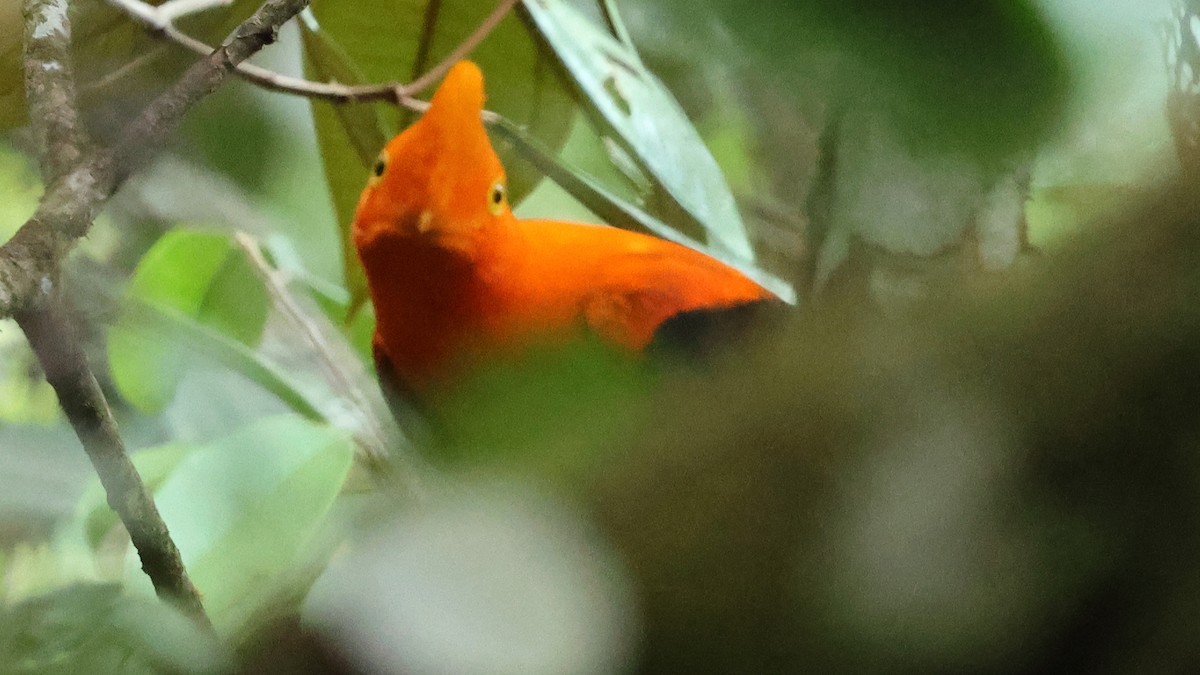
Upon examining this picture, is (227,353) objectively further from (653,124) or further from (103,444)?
(653,124)

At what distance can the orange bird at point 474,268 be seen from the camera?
47cm

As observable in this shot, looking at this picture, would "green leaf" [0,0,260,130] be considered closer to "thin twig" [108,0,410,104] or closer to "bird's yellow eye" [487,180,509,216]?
"thin twig" [108,0,410,104]

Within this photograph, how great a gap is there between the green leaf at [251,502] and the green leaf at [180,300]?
0.06m

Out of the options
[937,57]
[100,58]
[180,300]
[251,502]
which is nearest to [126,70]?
[100,58]

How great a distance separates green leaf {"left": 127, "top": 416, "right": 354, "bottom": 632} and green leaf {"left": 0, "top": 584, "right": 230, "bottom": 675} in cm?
4

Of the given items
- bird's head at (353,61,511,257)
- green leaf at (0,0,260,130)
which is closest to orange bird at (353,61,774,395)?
bird's head at (353,61,511,257)

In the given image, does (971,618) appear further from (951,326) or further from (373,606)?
(373,606)

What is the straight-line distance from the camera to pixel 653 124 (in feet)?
1.73

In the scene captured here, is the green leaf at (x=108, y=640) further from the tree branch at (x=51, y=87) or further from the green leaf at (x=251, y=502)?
the tree branch at (x=51, y=87)

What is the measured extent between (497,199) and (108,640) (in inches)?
12.3

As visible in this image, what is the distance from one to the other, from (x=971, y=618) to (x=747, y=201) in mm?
358

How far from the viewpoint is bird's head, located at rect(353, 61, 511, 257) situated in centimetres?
47

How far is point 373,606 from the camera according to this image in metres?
0.26

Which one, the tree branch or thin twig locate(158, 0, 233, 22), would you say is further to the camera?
thin twig locate(158, 0, 233, 22)
